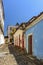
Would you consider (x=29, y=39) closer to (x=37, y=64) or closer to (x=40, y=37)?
(x=40, y=37)

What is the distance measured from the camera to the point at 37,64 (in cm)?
964

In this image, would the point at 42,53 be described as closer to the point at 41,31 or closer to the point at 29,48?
the point at 41,31

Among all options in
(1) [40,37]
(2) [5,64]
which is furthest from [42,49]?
(2) [5,64]

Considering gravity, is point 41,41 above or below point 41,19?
below

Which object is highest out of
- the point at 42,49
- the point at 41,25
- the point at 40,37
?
the point at 41,25

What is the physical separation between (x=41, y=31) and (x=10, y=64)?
3039 millimetres

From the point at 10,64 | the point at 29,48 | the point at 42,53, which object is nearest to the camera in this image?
the point at 10,64

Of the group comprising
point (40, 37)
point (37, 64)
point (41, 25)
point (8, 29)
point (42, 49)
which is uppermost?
point (8, 29)

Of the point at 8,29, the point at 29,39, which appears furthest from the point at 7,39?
the point at 29,39

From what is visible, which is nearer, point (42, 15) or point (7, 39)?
point (42, 15)

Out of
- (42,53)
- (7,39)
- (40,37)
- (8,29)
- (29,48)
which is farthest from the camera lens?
(8,29)

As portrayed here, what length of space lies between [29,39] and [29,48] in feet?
2.70

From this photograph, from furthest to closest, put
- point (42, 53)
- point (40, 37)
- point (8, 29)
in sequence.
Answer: point (8, 29), point (40, 37), point (42, 53)

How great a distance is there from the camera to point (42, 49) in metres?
10.9
